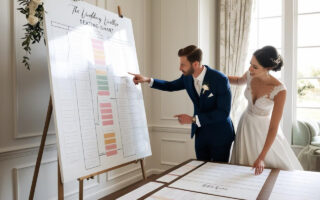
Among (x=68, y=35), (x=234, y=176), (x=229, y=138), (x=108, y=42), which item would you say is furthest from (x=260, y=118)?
(x=68, y=35)

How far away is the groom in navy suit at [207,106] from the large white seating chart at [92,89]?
259mm

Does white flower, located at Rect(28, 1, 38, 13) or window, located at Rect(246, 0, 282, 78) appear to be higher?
window, located at Rect(246, 0, 282, 78)

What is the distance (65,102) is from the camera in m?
1.78

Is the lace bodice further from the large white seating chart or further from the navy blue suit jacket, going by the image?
the large white seating chart

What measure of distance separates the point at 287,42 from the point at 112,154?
2.79 m

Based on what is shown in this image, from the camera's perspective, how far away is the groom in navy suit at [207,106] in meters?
2.18

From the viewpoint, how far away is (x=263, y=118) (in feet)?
7.19

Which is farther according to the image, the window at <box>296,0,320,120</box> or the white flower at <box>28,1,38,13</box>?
the window at <box>296,0,320,120</box>

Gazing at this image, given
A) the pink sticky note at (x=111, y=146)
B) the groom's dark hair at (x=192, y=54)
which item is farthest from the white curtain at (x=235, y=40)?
the pink sticky note at (x=111, y=146)

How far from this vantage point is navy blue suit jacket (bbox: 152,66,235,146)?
2.18 metres

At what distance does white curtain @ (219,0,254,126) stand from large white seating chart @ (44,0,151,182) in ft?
5.65

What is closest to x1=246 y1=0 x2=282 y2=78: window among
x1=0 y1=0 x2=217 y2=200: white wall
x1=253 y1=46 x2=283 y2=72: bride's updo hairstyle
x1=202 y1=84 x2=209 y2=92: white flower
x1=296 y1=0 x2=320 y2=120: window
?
x1=296 y1=0 x2=320 y2=120: window

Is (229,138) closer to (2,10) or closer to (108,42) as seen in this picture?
(108,42)

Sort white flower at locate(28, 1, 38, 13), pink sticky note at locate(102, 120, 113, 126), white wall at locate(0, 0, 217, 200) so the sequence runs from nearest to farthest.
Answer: white flower at locate(28, 1, 38, 13) < pink sticky note at locate(102, 120, 113, 126) < white wall at locate(0, 0, 217, 200)
